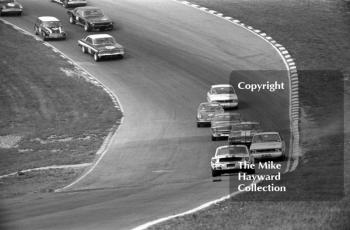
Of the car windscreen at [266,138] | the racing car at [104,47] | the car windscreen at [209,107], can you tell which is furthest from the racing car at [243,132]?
the racing car at [104,47]

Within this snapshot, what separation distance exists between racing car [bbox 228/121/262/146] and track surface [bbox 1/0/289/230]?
1.17 metres

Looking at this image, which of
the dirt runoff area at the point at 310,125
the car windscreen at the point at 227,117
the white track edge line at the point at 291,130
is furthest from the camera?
the car windscreen at the point at 227,117

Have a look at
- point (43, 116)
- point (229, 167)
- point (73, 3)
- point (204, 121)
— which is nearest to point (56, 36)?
point (73, 3)

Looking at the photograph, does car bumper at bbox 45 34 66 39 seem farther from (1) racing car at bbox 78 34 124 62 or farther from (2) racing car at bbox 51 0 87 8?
(2) racing car at bbox 51 0 87 8

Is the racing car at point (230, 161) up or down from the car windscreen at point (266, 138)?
up

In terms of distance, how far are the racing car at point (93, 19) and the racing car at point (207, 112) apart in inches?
791

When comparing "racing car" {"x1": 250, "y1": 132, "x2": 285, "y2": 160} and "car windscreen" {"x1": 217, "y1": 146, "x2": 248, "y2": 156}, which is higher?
"car windscreen" {"x1": 217, "y1": 146, "x2": 248, "y2": 156}

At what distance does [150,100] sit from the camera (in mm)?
57156

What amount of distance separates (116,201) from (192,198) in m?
2.46

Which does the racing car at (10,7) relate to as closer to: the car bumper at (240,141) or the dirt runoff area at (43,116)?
the dirt runoff area at (43,116)

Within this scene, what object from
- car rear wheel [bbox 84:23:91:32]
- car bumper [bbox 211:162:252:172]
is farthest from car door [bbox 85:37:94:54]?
car bumper [bbox 211:162:252:172]

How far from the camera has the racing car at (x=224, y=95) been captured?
54.3 m

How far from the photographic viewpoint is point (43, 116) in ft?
184

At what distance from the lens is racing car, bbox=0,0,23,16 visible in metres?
75.3
